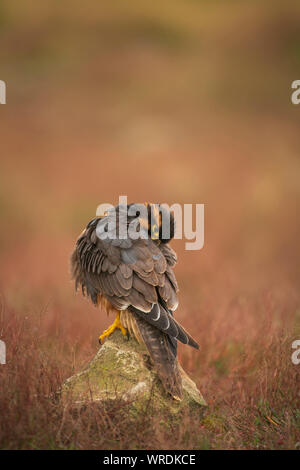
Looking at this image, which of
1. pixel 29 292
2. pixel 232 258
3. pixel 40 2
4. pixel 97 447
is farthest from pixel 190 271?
pixel 40 2

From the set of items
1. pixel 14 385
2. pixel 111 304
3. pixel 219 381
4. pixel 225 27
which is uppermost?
pixel 225 27

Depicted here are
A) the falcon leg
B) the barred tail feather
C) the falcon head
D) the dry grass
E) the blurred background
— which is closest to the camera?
the dry grass

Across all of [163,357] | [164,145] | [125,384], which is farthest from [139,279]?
[164,145]

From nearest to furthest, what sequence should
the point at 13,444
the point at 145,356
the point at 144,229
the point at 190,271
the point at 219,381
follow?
the point at 13,444 → the point at 145,356 → the point at 144,229 → the point at 219,381 → the point at 190,271

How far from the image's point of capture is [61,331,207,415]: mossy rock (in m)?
4.34

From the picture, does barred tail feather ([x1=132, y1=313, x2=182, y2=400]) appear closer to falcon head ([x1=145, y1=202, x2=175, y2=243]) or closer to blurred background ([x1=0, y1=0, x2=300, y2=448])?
falcon head ([x1=145, y1=202, x2=175, y2=243])

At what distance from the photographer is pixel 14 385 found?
4.04 meters

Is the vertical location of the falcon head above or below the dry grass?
above

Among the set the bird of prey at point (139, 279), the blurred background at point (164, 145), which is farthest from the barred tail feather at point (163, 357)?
the blurred background at point (164, 145)

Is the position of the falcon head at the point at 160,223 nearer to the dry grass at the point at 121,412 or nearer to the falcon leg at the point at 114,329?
the falcon leg at the point at 114,329

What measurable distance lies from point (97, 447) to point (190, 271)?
31.4ft

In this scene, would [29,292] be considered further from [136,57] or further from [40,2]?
[40,2]

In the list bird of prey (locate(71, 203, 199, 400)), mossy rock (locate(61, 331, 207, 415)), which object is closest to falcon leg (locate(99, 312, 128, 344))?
bird of prey (locate(71, 203, 199, 400))

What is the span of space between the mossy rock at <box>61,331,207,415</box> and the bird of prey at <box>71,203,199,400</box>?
0.59 ft
